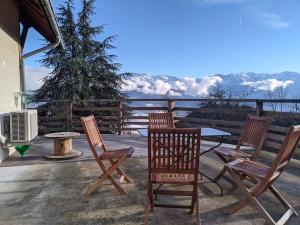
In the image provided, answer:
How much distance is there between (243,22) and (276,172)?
455 inches

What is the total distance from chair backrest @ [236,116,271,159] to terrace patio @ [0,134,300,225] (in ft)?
1.86

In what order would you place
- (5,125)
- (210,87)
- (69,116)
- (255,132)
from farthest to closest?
(210,87), (69,116), (5,125), (255,132)

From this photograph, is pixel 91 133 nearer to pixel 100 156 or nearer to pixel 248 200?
pixel 100 156

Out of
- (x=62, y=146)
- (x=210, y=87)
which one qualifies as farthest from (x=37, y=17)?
(x=210, y=87)

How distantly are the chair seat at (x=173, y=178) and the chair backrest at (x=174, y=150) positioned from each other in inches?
2.7

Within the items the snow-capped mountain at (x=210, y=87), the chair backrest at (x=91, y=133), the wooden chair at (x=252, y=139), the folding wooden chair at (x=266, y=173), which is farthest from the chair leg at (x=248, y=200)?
the snow-capped mountain at (x=210, y=87)

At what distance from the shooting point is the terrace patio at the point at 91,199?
2904mm

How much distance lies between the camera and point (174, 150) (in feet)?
9.38

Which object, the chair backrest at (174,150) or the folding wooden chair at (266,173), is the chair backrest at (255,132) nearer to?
the folding wooden chair at (266,173)

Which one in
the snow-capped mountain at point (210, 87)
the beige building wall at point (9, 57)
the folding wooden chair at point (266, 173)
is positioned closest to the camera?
the folding wooden chair at point (266, 173)

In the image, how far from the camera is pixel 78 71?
11648mm

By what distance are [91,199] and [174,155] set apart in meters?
1.11

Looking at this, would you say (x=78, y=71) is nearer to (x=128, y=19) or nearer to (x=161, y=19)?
(x=128, y=19)

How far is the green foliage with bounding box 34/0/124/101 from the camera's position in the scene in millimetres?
11602
